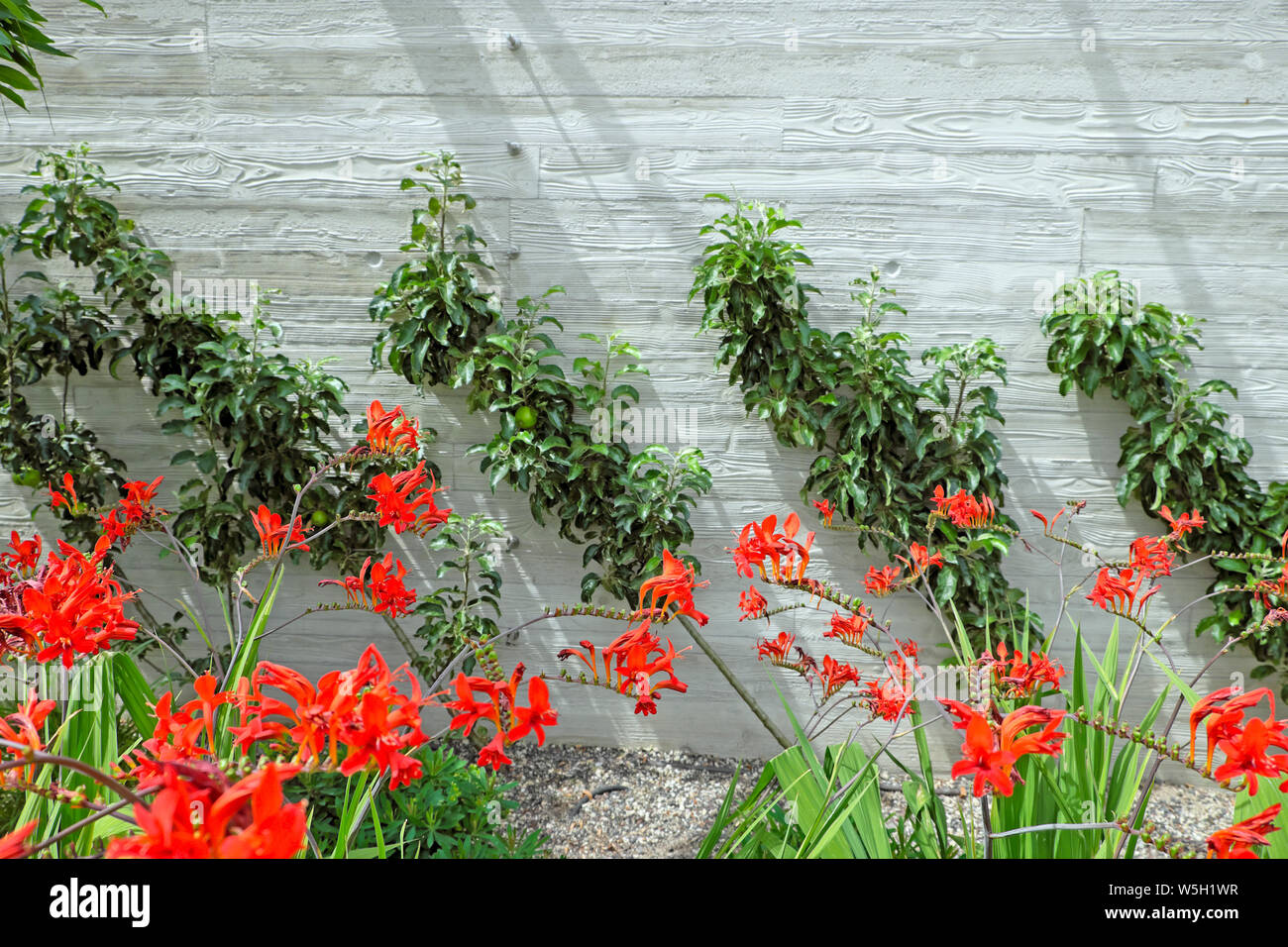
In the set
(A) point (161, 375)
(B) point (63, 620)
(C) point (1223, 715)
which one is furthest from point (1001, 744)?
(A) point (161, 375)

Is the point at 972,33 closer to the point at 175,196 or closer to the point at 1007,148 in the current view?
the point at 1007,148

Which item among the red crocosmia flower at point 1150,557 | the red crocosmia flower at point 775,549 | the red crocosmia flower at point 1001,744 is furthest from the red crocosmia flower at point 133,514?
the red crocosmia flower at point 1150,557

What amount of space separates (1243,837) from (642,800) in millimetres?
1683

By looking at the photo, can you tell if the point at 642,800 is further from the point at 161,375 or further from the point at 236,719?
the point at 161,375

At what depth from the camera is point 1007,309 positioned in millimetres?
2174

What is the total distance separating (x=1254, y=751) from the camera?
676 mm

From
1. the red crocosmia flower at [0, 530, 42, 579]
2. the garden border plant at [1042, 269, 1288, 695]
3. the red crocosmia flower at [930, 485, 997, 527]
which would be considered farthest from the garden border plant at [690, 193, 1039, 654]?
the red crocosmia flower at [0, 530, 42, 579]

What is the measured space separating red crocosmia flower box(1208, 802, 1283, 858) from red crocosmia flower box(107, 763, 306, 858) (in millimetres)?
768

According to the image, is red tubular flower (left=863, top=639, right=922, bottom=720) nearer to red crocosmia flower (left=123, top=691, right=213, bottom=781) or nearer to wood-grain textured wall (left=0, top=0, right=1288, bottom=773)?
red crocosmia flower (left=123, top=691, right=213, bottom=781)

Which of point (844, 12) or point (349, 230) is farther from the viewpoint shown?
point (349, 230)

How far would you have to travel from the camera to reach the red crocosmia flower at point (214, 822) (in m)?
0.42

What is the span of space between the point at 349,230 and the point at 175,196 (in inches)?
20.6

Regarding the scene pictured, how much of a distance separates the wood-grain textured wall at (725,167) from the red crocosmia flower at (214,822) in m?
1.88
